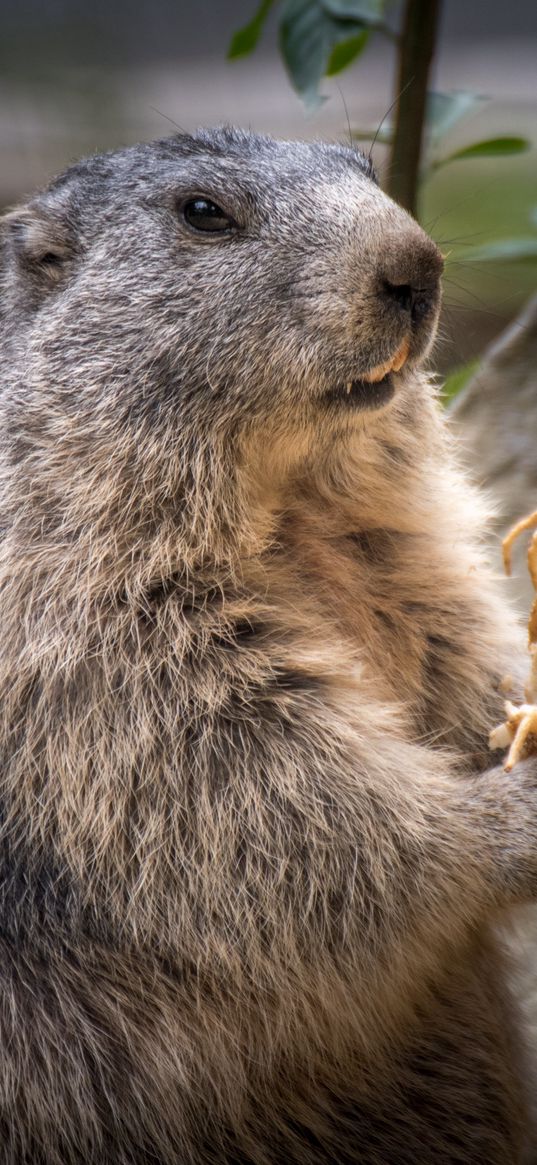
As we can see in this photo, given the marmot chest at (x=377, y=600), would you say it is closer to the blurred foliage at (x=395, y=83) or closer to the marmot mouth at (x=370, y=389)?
the marmot mouth at (x=370, y=389)

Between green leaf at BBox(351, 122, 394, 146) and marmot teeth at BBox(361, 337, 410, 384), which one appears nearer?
marmot teeth at BBox(361, 337, 410, 384)

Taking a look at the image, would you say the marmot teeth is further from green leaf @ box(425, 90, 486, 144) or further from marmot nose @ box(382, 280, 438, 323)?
green leaf @ box(425, 90, 486, 144)

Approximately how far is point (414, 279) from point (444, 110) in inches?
76.8

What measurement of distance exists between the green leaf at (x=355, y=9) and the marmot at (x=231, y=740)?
128cm

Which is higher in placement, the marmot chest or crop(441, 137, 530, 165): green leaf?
crop(441, 137, 530, 165): green leaf

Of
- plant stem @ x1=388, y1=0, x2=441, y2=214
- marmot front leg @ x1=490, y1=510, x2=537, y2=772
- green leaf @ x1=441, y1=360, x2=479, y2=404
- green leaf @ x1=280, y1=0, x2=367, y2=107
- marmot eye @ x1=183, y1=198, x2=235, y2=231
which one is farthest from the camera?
green leaf @ x1=441, y1=360, x2=479, y2=404

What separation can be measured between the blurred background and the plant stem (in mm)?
240

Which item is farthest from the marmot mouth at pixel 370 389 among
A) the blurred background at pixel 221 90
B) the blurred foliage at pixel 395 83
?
the blurred background at pixel 221 90

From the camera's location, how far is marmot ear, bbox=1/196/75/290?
3.17 meters

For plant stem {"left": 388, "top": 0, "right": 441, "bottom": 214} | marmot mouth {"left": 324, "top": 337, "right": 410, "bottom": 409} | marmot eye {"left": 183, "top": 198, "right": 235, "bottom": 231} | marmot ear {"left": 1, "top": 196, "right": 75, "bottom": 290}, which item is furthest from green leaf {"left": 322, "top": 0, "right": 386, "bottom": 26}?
marmot mouth {"left": 324, "top": 337, "right": 410, "bottom": 409}

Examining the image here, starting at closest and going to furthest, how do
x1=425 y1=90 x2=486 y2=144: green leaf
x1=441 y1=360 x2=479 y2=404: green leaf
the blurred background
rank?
x1=425 y1=90 x2=486 y2=144: green leaf < x1=441 y1=360 x2=479 y2=404: green leaf < the blurred background

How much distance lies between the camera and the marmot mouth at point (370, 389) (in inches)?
110

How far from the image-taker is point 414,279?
8.98ft

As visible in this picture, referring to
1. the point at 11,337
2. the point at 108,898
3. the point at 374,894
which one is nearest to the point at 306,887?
the point at 374,894
